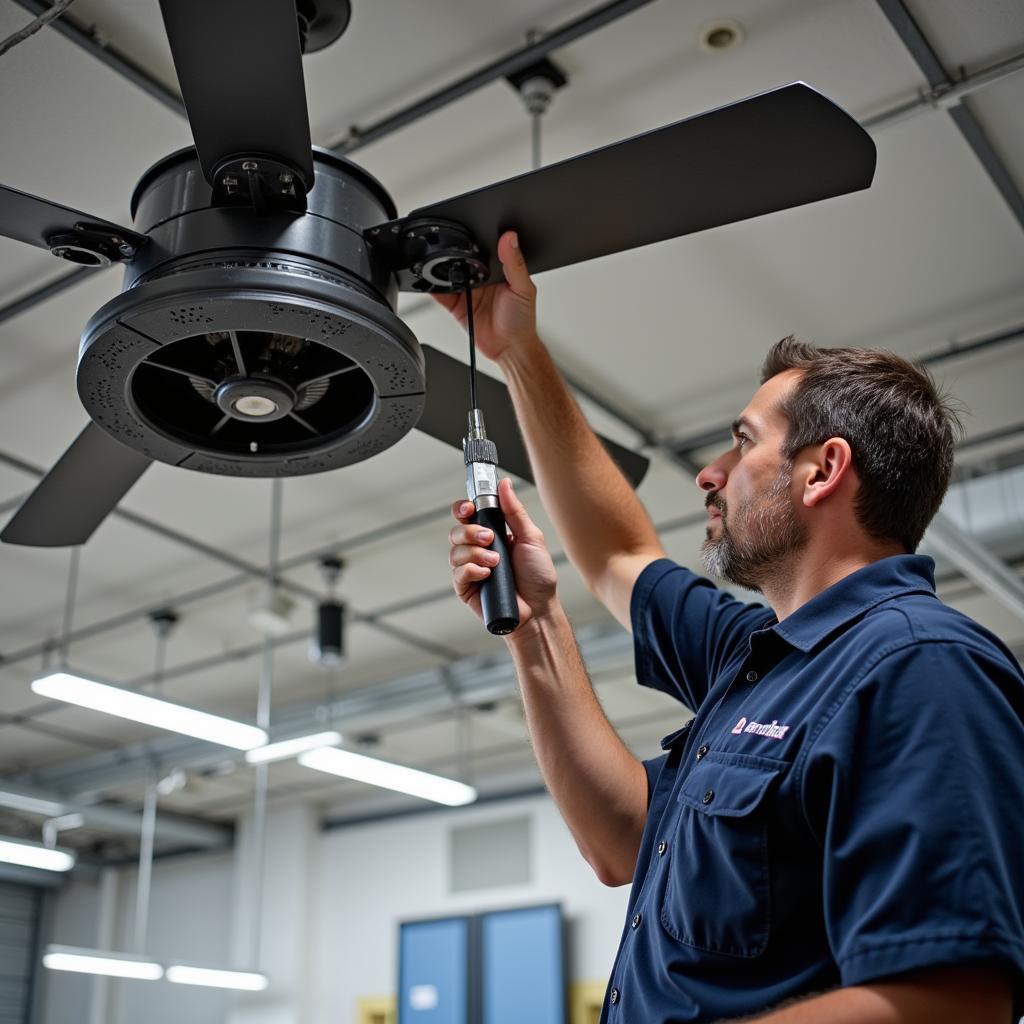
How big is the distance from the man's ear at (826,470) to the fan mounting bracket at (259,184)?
68 centimetres

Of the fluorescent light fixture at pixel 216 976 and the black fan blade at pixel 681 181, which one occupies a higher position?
the black fan blade at pixel 681 181

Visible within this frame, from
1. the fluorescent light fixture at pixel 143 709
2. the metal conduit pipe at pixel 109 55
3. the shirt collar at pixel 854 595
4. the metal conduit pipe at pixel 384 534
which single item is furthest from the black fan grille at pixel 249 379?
the fluorescent light fixture at pixel 143 709

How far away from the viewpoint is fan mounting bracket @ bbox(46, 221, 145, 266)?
1465 millimetres

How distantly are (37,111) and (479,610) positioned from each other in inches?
90.5

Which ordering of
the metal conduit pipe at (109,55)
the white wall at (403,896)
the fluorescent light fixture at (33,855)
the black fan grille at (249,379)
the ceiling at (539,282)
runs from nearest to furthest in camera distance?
the black fan grille at (249,379), the metal conduit pipe at (109,55), the ceiling at (539,282), the fluorescent light fixture at (33,855), the white wall at (403,896)

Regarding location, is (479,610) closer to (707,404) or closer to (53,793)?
(707,404)

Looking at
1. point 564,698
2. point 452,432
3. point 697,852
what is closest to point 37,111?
point 452,432

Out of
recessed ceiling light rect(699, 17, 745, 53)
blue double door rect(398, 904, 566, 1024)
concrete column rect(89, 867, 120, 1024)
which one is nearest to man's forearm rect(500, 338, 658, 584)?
recessed ceiling light rect(699, 17, 745, 53)

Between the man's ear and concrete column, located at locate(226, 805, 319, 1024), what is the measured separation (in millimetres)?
7524

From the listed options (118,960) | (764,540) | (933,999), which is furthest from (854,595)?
(118,960)

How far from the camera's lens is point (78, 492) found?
6.47 ft

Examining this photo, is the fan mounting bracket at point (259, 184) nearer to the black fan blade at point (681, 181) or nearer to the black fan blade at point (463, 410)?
the black fan blade at point (681, 181)

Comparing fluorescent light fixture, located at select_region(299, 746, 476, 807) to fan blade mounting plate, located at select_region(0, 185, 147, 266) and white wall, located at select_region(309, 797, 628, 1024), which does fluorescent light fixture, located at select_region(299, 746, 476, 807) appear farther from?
fan blade mounting plate, located at select_region(0, 185, 147, 266)

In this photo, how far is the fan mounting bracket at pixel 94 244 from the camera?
4.81ft
